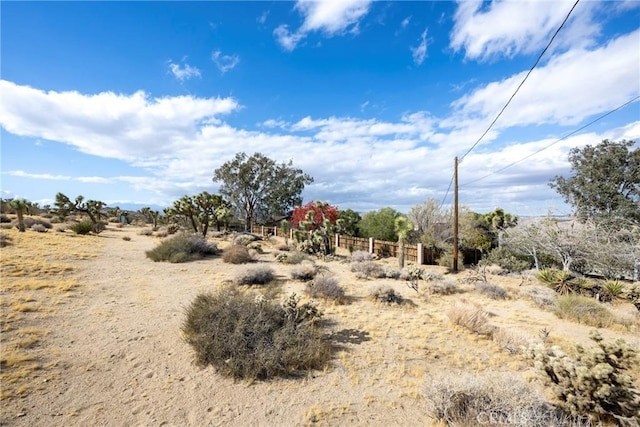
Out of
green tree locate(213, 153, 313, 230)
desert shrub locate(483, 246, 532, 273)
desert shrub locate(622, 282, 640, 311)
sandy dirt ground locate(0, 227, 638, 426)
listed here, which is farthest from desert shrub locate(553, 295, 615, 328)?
green tree locate(213, 153, 313, 230)

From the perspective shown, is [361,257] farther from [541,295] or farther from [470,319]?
[470,319]

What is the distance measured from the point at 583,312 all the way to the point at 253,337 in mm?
9027

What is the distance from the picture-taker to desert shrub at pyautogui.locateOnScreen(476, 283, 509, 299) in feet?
33.4

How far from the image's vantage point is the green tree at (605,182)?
17.8 meters

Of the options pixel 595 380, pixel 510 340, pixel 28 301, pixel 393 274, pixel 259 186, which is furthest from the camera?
pixel 259 186

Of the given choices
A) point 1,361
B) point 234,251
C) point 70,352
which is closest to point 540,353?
point 70,352

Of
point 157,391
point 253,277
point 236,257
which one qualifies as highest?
point 236,257

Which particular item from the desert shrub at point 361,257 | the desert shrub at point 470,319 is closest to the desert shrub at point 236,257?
the desert shrub at point 361,257

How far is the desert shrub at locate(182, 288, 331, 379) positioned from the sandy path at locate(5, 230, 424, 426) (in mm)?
242

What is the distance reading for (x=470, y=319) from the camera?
7.13 m

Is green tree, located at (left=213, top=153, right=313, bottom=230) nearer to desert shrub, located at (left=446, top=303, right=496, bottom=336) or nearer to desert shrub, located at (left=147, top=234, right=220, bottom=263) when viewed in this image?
desert shrub, located at (left=147, top=234, right=220, bottom=263)

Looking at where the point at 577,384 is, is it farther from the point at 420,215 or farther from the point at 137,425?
the point at 420,215

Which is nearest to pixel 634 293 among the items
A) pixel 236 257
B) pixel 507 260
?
pixel 507 260

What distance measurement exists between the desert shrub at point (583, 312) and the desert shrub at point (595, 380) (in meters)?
4.88
